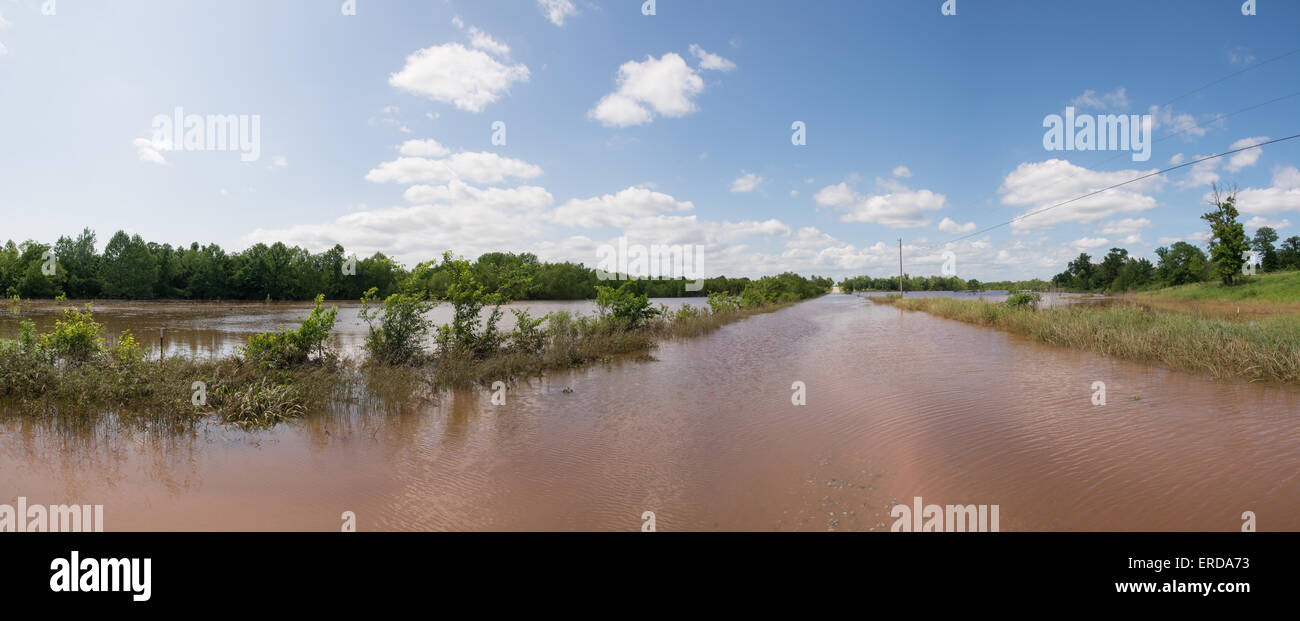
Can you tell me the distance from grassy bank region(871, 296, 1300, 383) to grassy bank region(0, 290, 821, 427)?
13.8 m

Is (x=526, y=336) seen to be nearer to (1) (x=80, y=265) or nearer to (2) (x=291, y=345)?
(2) (x=291, y=345)

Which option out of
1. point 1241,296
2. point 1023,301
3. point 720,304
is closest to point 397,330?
point 720,304

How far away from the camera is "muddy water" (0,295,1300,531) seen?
438 cm

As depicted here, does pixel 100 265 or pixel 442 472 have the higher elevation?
pixel 100 265

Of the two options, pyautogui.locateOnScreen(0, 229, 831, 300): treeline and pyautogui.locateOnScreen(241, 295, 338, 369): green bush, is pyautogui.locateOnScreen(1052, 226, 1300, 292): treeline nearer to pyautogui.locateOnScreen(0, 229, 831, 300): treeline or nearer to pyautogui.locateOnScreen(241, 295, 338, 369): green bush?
pyautogui.locateOnScreen(0, 229, 831, 300): treeline

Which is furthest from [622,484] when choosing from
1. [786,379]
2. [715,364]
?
[715,364]

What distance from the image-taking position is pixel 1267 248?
56750mm

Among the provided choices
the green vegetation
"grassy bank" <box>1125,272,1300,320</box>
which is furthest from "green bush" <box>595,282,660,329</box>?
"grassy bank" <box>1125,272,1300,320</box>

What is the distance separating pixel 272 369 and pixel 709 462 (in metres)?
8.22

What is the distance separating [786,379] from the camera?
1127 centimetres

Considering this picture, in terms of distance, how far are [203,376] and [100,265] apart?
6795 cm

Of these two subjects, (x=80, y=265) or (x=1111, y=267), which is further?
(x=1111, y=267)
